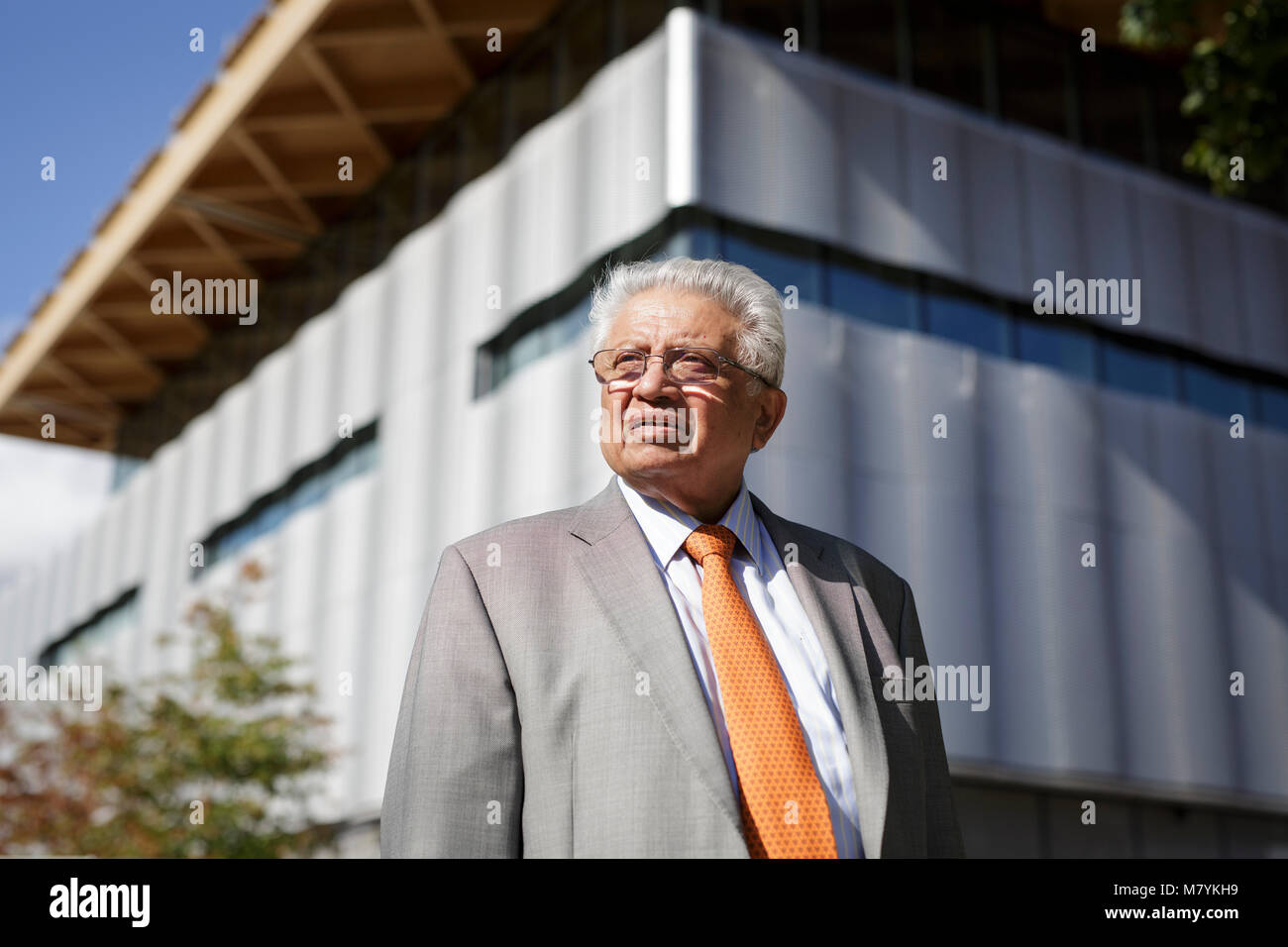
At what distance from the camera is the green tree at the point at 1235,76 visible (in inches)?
328

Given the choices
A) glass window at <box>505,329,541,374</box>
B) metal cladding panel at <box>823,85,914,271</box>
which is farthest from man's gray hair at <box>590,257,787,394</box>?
glass window at <box>505,329,541,374</box>

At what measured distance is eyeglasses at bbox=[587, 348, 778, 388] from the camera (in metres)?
2.85

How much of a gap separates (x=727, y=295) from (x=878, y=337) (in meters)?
9.86

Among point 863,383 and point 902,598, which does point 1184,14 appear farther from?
point 902,598

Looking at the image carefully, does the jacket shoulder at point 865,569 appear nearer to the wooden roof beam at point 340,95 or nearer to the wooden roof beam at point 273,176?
the wooden roof beam at point 340,95

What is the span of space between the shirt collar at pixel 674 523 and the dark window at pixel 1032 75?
41.5ft

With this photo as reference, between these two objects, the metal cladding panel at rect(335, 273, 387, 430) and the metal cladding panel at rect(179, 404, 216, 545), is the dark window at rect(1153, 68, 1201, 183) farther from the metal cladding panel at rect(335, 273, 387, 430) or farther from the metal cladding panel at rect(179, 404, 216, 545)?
the metal cladding panel at rect(179, 404, 216, 545)

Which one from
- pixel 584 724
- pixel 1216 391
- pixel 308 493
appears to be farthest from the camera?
pixel 308 493

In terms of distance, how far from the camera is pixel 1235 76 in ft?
28.4

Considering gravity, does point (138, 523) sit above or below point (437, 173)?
below

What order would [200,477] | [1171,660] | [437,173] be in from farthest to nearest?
1. [200,477]
2. [437,173]
3. [1171,660]

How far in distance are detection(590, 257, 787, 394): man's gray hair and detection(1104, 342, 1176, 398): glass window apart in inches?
467

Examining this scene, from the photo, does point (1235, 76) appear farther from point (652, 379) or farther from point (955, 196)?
point (652, 379)

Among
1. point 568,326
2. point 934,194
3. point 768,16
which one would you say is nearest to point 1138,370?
point 934,194
